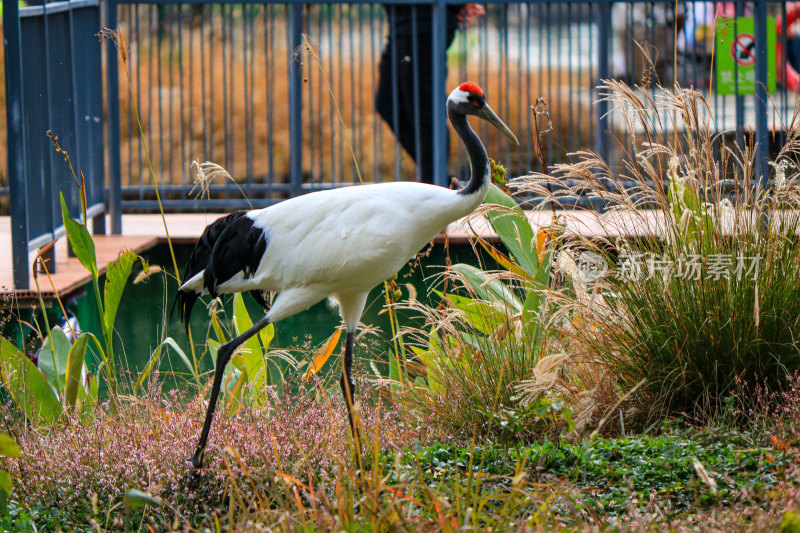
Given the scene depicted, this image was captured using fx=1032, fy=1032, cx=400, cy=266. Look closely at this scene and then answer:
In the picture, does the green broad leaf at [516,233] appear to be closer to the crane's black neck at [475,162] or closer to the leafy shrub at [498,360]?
the leafy shrub at [498,360]

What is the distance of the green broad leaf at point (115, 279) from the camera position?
162 inches

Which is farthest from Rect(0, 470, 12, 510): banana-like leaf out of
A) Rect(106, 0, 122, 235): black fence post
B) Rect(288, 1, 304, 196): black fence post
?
Rect(288, 1, 304, 196): black fence post

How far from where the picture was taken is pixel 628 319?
12.5 feet

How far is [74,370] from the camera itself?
4.22 meters

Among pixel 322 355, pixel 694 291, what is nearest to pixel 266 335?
pixel 322 355

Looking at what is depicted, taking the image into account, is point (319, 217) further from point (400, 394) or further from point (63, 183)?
point (63, 183)

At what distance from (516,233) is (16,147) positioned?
2.32 m

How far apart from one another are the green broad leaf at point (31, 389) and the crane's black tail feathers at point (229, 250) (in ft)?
2.91

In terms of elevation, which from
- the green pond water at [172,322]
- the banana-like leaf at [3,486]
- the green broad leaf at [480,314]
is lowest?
the green pond water at [172,322]

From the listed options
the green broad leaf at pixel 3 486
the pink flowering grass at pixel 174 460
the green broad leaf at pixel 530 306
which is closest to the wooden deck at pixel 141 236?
the green broad leaf at pixel 530 306

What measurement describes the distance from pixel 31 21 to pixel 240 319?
6.43ft

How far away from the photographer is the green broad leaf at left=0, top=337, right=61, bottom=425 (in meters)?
4.18

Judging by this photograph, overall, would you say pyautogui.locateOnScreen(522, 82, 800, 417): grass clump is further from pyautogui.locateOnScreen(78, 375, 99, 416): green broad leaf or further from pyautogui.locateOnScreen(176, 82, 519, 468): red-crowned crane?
pyautogui.locateOnScreen(78, 375, 99, 416): green broad leaf

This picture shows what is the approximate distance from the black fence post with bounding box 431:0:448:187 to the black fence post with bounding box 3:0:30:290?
276 cm
